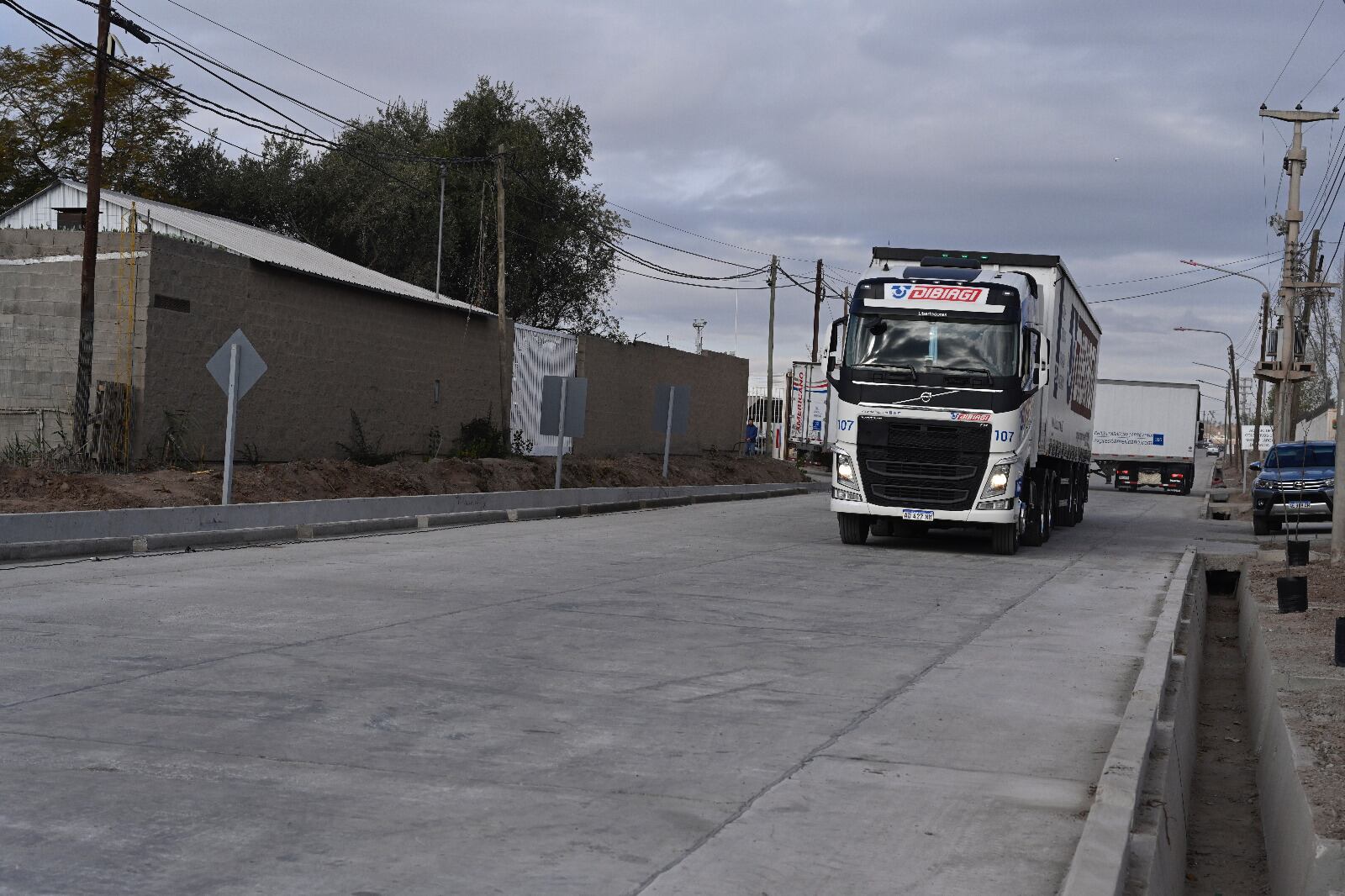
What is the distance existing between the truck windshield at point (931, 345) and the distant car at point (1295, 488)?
1090cm

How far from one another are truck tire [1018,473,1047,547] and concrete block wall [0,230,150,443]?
44.3 feet

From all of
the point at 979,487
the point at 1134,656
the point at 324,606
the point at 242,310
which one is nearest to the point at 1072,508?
the point at 979,487

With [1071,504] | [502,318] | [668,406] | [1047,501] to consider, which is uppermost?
Result: [502,318]

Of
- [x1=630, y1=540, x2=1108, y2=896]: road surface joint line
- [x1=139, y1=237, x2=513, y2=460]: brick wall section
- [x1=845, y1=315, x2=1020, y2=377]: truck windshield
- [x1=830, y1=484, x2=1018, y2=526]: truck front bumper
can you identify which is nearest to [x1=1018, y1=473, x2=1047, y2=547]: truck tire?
[x1=830, y1=484, x2=1018, y2=526]: truck front bumper

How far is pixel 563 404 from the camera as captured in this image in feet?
87.6

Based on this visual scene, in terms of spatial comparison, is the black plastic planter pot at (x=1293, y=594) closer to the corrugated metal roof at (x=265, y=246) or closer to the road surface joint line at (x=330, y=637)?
the road surface joint line at (x=330, y=637)

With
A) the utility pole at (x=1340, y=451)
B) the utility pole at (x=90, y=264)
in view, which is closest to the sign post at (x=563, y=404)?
the utility pole at (x=90, y=264)

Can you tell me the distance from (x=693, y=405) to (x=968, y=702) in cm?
3811

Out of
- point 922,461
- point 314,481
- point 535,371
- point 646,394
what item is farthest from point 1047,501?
point 646,394

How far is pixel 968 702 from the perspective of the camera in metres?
8.54

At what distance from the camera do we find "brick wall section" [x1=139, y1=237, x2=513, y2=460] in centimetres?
2286

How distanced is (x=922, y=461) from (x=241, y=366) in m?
9.16

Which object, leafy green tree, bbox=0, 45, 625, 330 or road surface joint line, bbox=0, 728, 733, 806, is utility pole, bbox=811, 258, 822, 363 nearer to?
leafy green tree, bbox=0, 45, 625, 330

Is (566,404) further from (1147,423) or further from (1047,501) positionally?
(1147,423)
